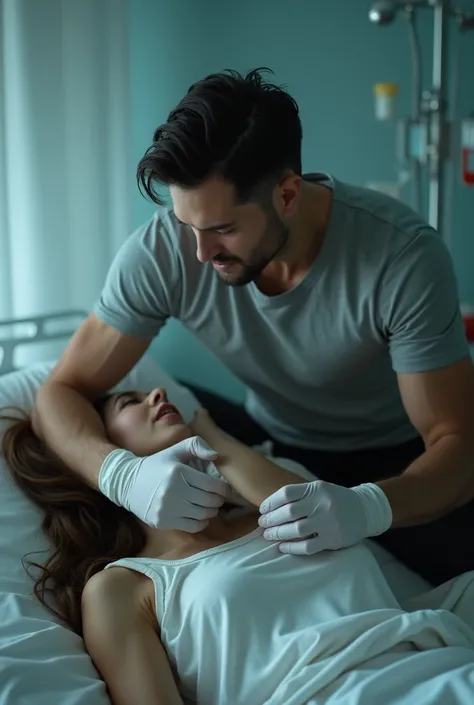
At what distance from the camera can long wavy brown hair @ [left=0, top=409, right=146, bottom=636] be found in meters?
1.45

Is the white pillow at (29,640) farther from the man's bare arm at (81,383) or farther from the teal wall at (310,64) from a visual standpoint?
the teal wall at (310,64)

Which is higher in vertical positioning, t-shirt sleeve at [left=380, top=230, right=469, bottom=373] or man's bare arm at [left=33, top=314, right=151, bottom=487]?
t-shirt sleeve at [left=380, top=230, right=469, bottom=373]

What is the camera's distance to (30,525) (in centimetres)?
156

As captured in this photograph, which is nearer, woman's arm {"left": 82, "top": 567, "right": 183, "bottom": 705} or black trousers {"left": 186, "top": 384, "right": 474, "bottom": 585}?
woman's arm {"left": 82, "top": 567, "right": 183, "bottom": 705}

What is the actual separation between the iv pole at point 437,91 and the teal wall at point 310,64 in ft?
1.00

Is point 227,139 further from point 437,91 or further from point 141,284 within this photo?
point 437,91

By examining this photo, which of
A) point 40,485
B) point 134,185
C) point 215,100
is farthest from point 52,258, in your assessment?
point 215,100

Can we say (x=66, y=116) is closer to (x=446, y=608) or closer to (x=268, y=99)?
(x=268, y=99)

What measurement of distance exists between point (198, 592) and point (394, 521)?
0.34 metres

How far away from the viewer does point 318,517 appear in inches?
50.6

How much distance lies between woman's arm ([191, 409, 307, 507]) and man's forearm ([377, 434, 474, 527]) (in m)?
0.16

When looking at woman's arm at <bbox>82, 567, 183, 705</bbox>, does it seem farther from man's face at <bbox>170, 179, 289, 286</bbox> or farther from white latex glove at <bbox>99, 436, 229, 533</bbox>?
man's face at <bbox>170, 179, 289, 286</bbox>

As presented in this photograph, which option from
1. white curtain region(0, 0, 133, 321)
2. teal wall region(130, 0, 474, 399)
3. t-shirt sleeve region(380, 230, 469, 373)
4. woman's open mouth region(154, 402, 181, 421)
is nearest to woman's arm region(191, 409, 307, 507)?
woman's open mouth region(154, 402, 181, 421)

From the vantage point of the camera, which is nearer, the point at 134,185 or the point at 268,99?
the point at 268,99
